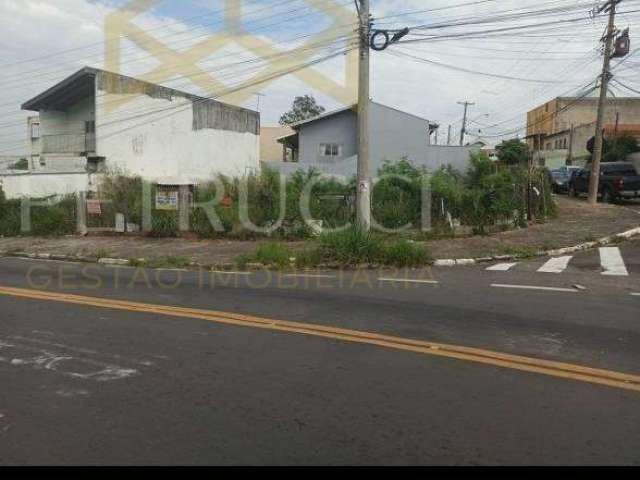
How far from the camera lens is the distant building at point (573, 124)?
175 ft

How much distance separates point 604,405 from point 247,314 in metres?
4.34

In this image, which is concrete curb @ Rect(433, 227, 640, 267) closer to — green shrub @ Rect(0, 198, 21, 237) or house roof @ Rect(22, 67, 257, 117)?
green shrub @ Rect(0, 198, 21, 237)

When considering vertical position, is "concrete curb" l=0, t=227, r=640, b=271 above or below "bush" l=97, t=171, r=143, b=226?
below

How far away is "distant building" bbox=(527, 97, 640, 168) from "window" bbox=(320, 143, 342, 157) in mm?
20310

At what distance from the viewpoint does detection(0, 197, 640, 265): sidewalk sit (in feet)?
47.2

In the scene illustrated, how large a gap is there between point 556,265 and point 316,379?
9139 mm

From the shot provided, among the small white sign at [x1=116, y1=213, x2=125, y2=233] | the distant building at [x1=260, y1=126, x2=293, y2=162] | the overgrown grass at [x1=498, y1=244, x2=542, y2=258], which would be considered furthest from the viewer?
the distant building at [x1=260, y1=126, x2=293, y2=162]

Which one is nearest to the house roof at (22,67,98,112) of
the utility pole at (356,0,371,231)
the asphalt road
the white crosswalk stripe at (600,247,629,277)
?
the utility pole at (356,0,371,231)

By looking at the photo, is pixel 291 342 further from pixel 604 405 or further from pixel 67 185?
pixel 67 185

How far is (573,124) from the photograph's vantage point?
6109cm

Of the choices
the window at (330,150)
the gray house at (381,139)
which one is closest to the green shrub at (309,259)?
the gray house at (381,139)

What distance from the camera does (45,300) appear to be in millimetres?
8477

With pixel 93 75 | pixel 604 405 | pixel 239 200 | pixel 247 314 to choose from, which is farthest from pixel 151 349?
pixel 93 75

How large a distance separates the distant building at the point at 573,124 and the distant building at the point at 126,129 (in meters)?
27.8
